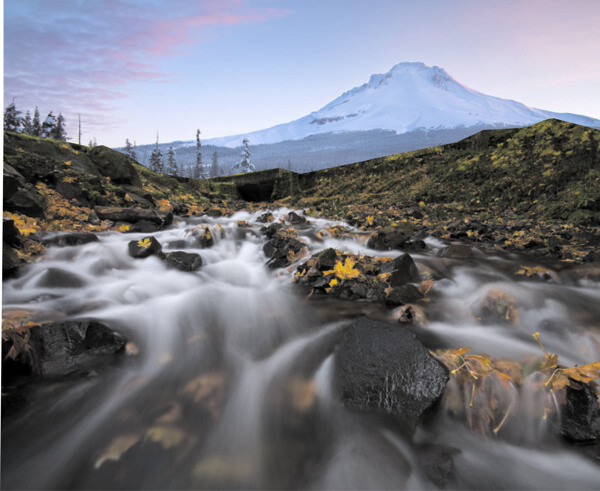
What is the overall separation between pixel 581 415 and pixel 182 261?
415cm

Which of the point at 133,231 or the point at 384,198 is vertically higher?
the point at 384,198

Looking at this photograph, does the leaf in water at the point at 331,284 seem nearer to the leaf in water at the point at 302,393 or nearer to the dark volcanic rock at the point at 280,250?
the dark volcanic rock at the point at 280,250

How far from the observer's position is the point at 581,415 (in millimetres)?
1582

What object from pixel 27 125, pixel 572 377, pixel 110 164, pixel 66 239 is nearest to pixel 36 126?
pixel 27 125

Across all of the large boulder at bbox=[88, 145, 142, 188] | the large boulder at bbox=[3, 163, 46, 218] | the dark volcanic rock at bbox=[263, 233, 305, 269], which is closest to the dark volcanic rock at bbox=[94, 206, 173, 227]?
the large boulder at bbox=[3, 163, 46, 218]

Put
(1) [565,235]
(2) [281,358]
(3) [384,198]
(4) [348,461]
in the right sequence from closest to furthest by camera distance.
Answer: (4) [348,461] → (2) [281,358] → (1) [565,235] → (3) [384,198]

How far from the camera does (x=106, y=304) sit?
304 centimetres

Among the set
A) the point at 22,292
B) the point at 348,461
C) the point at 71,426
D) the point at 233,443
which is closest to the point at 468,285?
the point at 348,461

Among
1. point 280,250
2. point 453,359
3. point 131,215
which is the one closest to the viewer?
→ point 453,359

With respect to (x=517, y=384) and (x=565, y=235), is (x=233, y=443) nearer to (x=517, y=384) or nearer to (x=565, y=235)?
(x=517, y=384)

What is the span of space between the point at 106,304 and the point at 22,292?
747 mm

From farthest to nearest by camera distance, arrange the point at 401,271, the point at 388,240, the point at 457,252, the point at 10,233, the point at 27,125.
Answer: the point at 27,125 < the point at 388,240 < the point at 457,252 < the point at 401,271 < the point at 10,233

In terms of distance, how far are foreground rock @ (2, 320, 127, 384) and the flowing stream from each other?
126 millimetres

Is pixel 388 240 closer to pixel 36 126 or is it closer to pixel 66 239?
pixel 66 239
